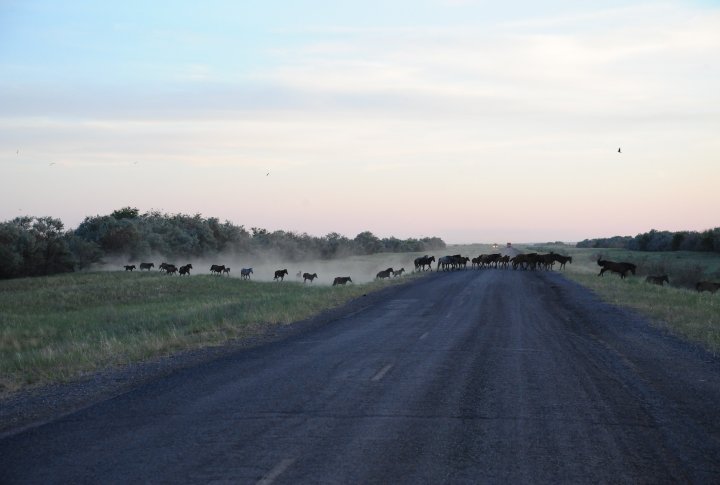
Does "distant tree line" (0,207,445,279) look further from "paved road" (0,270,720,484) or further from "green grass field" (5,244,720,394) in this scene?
"paved road" (0,270,720,484)

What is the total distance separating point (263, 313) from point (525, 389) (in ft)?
50.0

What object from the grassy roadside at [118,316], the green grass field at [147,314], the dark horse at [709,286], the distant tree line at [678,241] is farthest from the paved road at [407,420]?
the distant tree line at [678,241]

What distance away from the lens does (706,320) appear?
2180 cm

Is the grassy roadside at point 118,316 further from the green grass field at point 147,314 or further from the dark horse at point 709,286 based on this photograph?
the dark horse at point 709,286

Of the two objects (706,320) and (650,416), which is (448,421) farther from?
(706,320)

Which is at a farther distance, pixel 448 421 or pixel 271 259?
pixel 271 259

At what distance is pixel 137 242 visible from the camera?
82.4 m

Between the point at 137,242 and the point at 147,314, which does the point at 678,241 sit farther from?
the point at 147,314

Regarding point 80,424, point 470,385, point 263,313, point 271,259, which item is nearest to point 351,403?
point 470,385

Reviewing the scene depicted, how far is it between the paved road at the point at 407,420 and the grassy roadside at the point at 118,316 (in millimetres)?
3177

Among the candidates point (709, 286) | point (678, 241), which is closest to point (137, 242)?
point (709, 286)

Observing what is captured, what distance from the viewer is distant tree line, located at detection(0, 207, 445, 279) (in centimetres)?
6309

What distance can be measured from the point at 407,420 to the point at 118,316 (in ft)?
88.3

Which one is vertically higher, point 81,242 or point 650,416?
point 81,242
